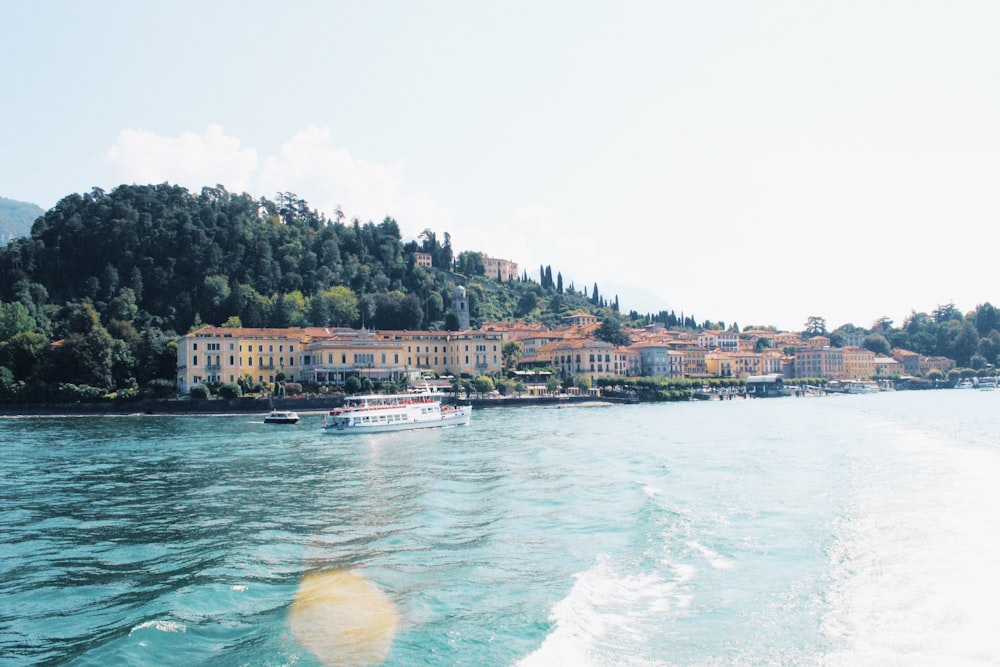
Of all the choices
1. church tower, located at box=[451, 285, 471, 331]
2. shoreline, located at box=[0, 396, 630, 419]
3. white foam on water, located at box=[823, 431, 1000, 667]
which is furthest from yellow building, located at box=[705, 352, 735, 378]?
white foam on water, located at box=[823, 431, 1000, 667]

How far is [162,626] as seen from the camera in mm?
11945

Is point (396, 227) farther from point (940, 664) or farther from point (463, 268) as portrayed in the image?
point (940, 664)

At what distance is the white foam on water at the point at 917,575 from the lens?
36.2 ft

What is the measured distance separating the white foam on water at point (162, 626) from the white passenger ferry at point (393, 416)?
110 feet

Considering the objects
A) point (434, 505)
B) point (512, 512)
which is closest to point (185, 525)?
point (434, 505)

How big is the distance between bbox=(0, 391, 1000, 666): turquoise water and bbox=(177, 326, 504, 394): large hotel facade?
1524 inches

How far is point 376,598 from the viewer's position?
43.3 ft

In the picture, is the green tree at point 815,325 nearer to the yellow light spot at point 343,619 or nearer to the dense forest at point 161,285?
the dense forest at point 161,285

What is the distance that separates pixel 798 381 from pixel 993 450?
3363 inches

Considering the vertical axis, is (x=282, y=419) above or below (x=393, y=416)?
below

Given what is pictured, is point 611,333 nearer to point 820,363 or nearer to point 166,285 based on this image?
point 820,363

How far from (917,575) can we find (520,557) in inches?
279

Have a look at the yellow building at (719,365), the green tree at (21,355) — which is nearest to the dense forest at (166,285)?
the green tree at (21,355)

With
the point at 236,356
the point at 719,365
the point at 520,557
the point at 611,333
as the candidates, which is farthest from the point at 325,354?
the point at 719,365
